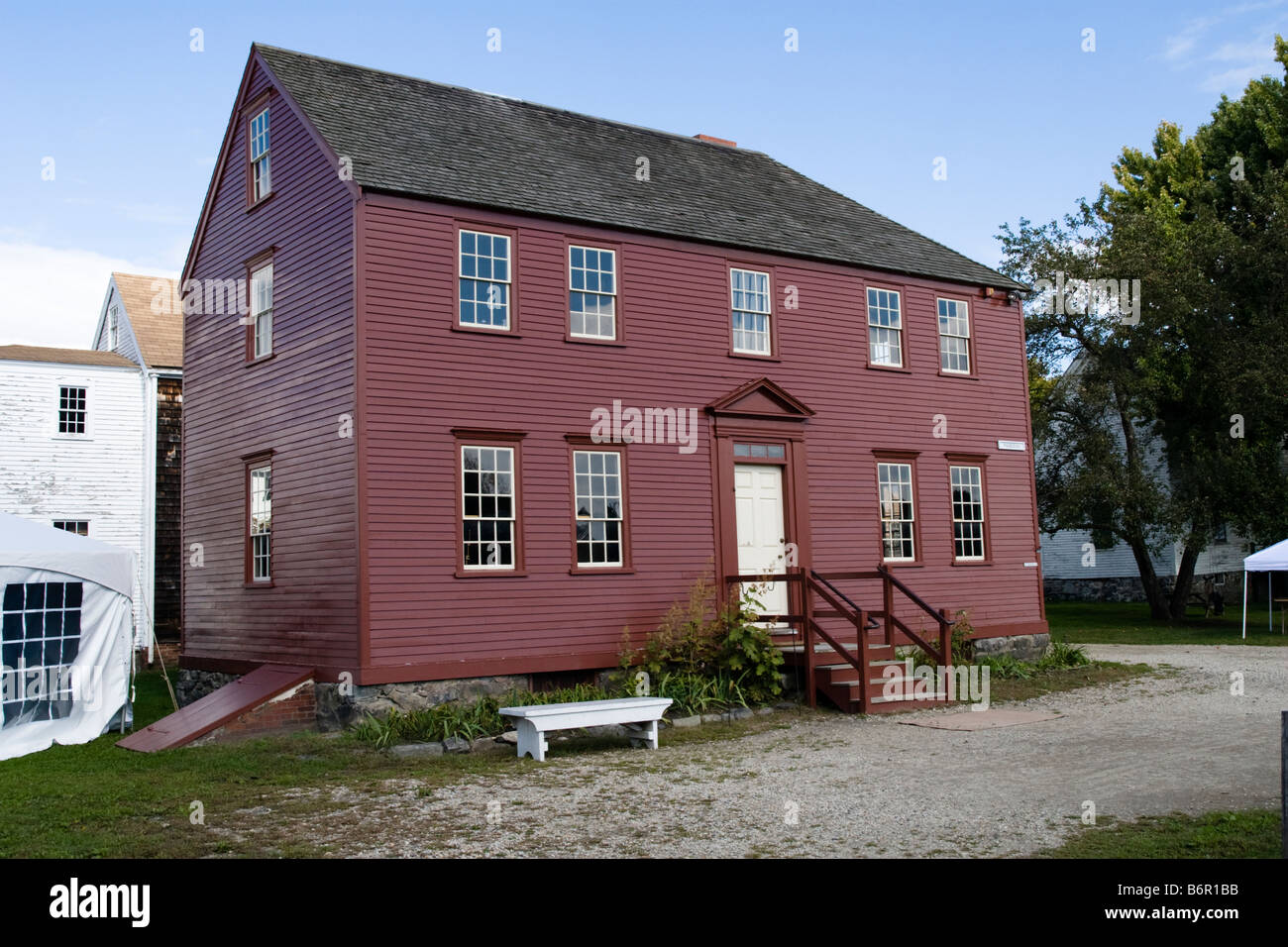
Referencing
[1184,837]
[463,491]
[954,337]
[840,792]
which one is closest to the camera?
[1184,837]

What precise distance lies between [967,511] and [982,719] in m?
6.12

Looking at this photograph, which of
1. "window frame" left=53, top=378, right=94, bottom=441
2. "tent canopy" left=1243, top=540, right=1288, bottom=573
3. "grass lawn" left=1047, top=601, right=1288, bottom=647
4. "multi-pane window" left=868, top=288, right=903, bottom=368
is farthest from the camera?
"window frame" left=53, top=378, right=94, bottom=441

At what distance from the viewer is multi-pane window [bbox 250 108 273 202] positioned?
1644cm

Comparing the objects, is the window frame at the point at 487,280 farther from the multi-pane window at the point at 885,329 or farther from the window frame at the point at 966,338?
the window frame at the point at 966,338

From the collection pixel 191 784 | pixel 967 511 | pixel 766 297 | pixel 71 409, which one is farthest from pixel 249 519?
pixel 71 409

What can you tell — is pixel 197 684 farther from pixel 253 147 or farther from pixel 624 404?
pixel 253 147

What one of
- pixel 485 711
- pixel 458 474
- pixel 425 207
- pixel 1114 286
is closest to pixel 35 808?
pixel 485 711

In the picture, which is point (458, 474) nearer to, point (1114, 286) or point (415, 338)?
point (415, 338)

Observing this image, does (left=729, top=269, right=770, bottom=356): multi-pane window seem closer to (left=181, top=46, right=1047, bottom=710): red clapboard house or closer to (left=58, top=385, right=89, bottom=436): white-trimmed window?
(left=181, top=46, right=1047, bottom=710): red clapboard house

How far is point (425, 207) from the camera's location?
46.4 ft

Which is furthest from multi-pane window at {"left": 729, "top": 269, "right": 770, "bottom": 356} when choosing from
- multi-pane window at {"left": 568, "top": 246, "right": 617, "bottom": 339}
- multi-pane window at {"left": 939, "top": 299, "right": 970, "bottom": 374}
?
multi-pane window at {"left": 939, "top": 299, "right": 970, "bottom": 374}

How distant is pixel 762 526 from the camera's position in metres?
16.5

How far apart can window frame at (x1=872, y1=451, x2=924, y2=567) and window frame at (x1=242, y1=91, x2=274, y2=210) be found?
32.5 feet
